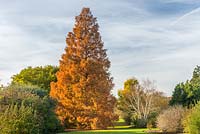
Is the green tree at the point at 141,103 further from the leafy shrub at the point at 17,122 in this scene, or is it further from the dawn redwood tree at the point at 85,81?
the leafy shrub at the point at 17,122

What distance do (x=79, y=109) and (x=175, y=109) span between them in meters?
13.1

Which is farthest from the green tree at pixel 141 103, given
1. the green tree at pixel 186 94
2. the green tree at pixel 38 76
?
the green tree at pixel 38 76

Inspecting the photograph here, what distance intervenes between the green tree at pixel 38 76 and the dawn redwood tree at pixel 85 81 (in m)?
6.64

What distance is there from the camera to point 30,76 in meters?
47.2

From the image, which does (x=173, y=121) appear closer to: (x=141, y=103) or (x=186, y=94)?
(x=186, y=94)

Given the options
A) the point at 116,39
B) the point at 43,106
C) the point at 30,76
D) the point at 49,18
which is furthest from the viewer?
the point at 30,76

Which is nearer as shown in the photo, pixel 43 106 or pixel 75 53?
pixel 43 106

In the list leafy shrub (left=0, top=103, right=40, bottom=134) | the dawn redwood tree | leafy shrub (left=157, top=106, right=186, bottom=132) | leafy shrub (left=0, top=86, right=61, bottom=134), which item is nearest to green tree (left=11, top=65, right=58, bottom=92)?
the dawn redwood tree

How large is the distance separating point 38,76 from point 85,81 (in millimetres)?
10154

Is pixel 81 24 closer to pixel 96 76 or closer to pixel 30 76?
pixel 96 76

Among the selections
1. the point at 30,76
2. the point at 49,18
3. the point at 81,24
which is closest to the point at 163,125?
the point at 49,18

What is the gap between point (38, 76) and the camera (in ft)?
152

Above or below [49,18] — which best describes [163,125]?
below

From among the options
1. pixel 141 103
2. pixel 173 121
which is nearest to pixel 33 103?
pixel 173 121
